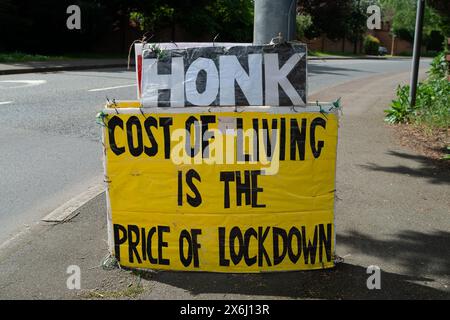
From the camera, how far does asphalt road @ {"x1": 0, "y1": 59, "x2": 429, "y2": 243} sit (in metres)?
5.61

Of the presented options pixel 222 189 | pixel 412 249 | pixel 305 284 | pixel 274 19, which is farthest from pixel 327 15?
pixel 305 284

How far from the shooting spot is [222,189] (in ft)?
12.3

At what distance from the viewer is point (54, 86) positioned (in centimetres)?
1418

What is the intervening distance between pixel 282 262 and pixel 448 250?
1.39 m

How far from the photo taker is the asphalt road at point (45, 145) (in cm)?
561

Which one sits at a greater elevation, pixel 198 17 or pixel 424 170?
pixel 198 17

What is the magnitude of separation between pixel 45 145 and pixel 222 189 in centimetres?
493

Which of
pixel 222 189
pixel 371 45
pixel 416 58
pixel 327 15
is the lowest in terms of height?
pixel 222 189

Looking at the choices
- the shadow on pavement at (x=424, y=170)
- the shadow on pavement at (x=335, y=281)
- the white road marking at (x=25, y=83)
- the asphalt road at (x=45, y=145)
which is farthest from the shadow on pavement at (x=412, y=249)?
the white road marking at (x=25, y=83)

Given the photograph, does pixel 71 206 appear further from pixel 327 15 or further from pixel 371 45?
pixel 371 45

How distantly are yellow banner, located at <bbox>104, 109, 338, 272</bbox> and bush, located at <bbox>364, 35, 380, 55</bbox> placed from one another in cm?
5525

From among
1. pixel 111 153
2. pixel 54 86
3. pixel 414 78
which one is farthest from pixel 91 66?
pixel 111 153
